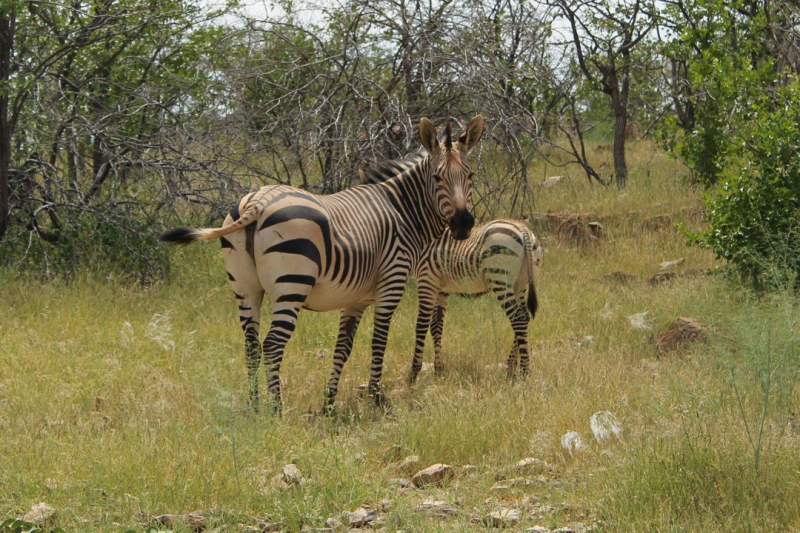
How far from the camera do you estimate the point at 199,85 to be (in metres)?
10.7

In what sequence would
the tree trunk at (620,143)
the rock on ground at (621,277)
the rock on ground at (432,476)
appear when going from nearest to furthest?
the rock on ground at (432,476) → the rock on ground at (621,277) → the tree trunk at (620,143)

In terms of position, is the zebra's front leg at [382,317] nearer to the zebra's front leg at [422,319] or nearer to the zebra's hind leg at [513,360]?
the zebra's front leg at [422,319]

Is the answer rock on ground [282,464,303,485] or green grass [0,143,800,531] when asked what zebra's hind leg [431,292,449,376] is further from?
rock on ground [282,464,303,485]

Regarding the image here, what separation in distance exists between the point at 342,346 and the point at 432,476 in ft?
6.86

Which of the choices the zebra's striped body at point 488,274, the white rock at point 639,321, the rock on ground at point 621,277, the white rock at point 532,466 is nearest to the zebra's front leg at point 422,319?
the zebra's striped body at point 488,274

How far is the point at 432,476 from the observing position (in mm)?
4688

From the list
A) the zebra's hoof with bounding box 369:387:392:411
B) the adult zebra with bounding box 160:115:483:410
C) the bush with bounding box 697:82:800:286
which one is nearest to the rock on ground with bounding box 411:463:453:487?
the adult zebra with bounding box 160:115:483:410

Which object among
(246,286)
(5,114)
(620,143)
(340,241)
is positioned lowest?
(246,286)

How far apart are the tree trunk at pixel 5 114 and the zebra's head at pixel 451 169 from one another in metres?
4.40

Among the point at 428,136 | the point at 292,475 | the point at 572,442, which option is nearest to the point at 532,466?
the point at 572,442

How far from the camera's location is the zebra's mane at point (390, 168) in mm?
6957

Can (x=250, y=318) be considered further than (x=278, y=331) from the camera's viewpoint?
Yes

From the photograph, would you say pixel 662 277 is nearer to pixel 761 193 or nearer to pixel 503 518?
pixel 761 193

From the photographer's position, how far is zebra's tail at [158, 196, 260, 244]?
5.71 meters
